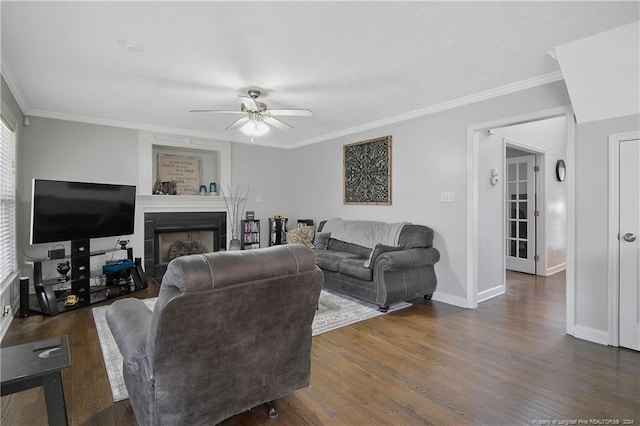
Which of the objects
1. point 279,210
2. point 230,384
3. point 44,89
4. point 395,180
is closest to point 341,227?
point 395,180

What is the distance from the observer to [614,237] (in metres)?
2.85

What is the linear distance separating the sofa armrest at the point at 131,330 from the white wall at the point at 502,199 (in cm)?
387

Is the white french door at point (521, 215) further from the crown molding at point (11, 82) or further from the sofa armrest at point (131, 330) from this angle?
the crown molding at point (11, 82)

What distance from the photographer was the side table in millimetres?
1288

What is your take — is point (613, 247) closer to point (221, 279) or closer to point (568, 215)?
point (568, 215)

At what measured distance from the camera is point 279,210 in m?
6.76

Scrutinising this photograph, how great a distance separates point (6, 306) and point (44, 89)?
2.26m

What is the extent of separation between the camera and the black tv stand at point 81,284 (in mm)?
3625

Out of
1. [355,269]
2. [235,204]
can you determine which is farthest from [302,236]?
[355,269]

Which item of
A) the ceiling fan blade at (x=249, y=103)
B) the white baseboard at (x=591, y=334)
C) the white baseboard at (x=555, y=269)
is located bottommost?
the white baseboard at (x=591, y=334)

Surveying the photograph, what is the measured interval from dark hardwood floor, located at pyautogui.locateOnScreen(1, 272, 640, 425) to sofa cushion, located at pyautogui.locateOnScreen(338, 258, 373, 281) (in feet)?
1.76

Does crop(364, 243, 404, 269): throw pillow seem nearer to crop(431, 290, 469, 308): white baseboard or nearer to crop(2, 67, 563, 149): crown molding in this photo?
crop(431, 290, 469, 308): white baseboard

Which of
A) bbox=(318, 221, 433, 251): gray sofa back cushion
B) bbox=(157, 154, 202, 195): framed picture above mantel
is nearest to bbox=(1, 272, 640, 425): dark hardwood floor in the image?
bbox=(318, 221, 433, 251): gray sofa back cushion

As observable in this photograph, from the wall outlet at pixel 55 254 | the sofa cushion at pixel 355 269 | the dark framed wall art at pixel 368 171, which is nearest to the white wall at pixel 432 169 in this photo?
the dark framed wall art at pixel 368 171
